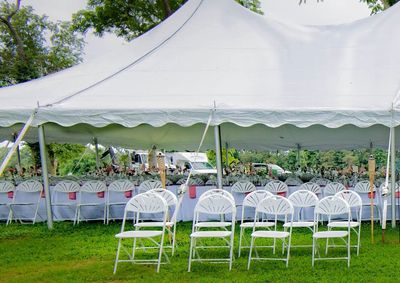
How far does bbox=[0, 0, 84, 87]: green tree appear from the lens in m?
23.6

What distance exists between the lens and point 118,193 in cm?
1052

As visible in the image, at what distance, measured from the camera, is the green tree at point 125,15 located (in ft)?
75.2

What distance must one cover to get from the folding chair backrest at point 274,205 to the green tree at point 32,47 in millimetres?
18443

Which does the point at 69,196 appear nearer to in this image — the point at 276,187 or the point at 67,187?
the point at 67,187

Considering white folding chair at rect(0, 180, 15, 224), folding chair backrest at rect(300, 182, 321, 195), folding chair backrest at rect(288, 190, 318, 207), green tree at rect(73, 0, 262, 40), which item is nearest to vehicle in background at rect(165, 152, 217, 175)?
green tree at rect(73, 0, 262, 40)

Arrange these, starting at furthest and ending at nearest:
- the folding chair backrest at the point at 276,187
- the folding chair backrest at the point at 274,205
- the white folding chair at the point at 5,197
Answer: the white folding chair at the point at 5,197 < the folding chair backrest at the point at 276,187 < the folding chair backrest at the point at 274,205

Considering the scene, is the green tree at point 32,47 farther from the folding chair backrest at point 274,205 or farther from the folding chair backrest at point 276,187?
the folding chair backrest at point 274,205

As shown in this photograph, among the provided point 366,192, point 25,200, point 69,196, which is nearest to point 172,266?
point 366,192

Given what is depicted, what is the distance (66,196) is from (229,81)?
12.4 feet

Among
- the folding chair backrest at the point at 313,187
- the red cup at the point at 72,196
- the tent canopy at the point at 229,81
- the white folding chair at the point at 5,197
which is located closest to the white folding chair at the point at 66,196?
the red cup at the point at 72,196

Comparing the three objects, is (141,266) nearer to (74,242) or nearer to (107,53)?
(74,242)

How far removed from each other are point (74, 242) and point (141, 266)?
2.18 metres

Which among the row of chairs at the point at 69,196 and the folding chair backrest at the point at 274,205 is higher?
the folding chair backrest at the point at 274,205

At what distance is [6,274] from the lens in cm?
655
